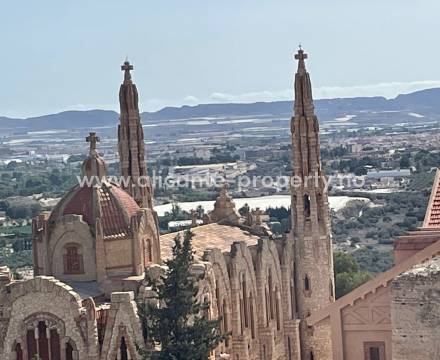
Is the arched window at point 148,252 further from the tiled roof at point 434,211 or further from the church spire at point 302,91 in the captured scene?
the church spire at point 302,91

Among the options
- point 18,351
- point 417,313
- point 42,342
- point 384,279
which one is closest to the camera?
point 417,313

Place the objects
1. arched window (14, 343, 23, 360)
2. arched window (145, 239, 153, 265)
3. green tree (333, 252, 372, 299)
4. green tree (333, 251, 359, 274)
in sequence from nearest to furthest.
Result: arched window (14, 343, 23, 360)
arched window (145, 239, 153, 265)
green tree (333, 252, 372, 299)
green tree (333, 251, 359, 274)

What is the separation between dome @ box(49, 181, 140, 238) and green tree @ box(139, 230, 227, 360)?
8.83 feet

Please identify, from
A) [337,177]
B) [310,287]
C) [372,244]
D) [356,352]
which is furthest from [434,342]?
[337,177]

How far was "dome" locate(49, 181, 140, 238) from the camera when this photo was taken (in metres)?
30.9

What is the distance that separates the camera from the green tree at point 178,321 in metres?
27.8

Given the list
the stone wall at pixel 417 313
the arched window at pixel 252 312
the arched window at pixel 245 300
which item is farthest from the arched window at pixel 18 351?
the stone wall at pixel 417 313

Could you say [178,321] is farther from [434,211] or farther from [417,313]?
[417,313]

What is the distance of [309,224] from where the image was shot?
4050 centimetres

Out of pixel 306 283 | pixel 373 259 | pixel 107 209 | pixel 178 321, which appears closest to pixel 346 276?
pixel 306 283

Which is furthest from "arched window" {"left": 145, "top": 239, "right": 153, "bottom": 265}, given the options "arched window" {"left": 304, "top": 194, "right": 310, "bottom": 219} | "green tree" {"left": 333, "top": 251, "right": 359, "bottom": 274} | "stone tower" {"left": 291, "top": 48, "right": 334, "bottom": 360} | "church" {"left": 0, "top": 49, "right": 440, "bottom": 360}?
"green tree" {"left": 333, "top": 251, "right": 359, "bottom": 274}

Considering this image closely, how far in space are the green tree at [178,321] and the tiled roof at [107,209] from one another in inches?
105

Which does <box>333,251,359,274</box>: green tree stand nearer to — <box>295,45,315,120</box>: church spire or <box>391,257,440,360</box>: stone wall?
<box>295,45,315,120</box>: church spire

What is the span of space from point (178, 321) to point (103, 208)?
171 inches
